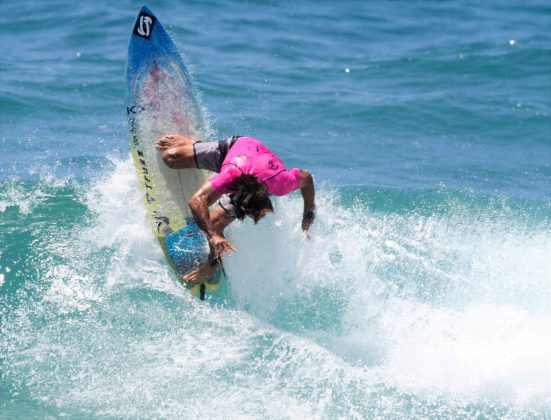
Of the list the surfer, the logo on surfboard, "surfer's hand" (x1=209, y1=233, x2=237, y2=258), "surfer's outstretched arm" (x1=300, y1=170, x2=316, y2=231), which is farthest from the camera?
the logo on surfboard

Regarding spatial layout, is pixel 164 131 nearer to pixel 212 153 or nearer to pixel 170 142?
pixel 170 142

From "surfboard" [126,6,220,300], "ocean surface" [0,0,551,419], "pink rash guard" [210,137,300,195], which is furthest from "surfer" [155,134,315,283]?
"ocean surface" [0,0,551,419]

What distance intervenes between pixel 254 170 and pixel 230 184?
239mm

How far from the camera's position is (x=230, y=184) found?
6375 millimetres

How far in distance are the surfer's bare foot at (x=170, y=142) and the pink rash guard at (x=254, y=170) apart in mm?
774

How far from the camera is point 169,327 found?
7.00 m

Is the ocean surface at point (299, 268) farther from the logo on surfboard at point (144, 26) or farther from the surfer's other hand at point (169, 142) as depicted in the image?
the logo on surfboard at point (144, 26)

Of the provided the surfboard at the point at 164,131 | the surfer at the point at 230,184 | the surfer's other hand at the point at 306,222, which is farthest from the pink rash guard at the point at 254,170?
the surfboard at the point at 164,131

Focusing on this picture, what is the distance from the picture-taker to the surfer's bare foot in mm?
7312

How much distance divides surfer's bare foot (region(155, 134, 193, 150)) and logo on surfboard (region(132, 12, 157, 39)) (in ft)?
3.60

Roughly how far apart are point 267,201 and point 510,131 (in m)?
8.34

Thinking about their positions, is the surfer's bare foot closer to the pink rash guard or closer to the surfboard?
the surfboard

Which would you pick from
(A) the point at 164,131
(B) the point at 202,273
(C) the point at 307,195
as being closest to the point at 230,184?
(C) the point at 307,195

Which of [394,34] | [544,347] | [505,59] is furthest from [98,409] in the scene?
[394,34]
